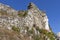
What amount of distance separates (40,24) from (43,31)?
5.47 meters

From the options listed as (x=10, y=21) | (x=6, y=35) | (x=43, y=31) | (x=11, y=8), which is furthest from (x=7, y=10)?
(x=6, y=35)

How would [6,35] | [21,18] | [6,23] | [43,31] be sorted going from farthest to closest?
1. [43,31]
2. [21,18]
3. [6,23]
4. [6,35]

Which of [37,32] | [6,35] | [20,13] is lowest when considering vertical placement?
[6,35]

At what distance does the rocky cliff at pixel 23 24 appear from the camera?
82.6 meters

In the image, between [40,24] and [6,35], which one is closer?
[6,35]

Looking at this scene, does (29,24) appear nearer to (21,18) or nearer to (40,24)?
(21,18)

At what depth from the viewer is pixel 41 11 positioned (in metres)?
116

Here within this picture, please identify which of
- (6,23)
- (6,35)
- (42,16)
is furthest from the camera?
(42,16)

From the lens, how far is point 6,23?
88438 mm

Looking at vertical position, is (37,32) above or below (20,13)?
below

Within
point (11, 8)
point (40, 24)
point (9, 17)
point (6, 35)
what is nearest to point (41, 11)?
point (40, 24)

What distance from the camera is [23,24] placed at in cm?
9294

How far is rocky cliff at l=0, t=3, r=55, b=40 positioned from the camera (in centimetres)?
8256

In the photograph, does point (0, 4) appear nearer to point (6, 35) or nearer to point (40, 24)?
point (40, 24)
